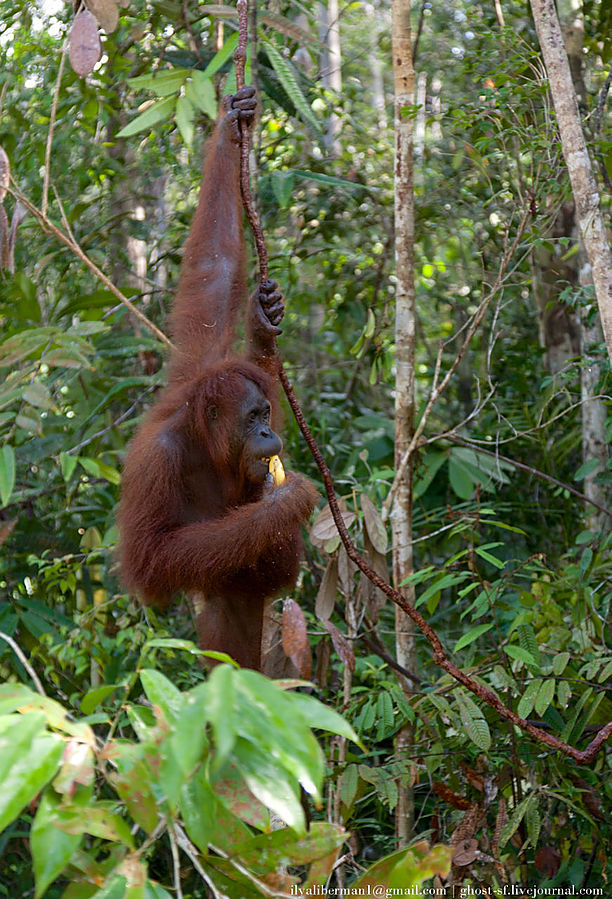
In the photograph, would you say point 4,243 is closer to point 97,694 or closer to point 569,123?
point 569,123

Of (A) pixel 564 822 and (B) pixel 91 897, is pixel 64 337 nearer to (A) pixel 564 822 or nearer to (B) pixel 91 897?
(B) pixel 91 897

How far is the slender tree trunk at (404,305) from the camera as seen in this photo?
3.29m

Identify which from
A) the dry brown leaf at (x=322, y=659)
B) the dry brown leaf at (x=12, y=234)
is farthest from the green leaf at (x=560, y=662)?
the dry brown leaf at (x=12, y=234)

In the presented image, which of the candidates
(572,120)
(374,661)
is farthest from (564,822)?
(572,120)

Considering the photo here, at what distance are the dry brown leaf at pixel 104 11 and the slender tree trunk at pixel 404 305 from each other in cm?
103

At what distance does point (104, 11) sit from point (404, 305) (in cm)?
138

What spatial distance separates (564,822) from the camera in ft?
10.1

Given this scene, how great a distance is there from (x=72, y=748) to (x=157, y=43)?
12.5 ft

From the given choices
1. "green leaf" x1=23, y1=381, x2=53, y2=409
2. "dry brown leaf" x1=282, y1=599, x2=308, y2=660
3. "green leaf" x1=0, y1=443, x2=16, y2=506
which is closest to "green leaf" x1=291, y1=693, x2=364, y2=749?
"dry brown leaf" x1=282, y1=599, x2=308, y2=660

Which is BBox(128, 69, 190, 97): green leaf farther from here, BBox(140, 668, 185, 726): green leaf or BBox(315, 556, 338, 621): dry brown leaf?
BBox(140, 668, 185, 726): green leaf

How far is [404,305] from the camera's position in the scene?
10.9 ft

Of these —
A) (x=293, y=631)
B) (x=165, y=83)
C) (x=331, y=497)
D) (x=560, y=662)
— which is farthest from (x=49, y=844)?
(x=165, y=83)

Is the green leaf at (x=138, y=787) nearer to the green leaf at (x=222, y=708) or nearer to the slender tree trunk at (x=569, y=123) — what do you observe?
the green leaf at (x=222, y=708)

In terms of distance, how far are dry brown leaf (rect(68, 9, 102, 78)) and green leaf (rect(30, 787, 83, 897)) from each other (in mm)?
2234
